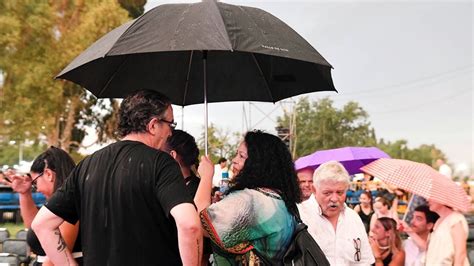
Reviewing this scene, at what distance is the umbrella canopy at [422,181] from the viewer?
5.12m

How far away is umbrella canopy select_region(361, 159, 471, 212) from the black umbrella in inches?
61.5

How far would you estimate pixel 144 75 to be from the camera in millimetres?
4453

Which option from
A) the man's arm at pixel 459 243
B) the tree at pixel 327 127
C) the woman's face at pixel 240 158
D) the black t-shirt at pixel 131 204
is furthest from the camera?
the tree at pixel 327 127

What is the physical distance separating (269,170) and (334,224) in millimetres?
1252

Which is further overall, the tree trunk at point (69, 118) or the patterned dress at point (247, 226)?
the tree trunk at point (69, 118)

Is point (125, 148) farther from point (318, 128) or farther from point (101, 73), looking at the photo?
point (318, 128)

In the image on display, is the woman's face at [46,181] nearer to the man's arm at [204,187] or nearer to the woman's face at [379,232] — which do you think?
the man's arm at [204,187]

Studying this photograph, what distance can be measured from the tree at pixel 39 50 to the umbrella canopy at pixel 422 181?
17463 mm

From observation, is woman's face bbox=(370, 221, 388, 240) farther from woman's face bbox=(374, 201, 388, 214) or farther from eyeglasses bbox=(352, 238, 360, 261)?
woman's face bbox=(374, 201, 388, 214)

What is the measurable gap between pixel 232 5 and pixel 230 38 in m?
0.45

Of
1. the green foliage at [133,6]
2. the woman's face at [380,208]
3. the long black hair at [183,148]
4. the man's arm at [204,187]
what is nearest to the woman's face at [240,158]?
the man's arm at [204,187]

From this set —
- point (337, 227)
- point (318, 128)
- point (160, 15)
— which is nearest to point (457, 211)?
point (337, 227)

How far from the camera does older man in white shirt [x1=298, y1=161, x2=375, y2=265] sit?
12.9 ft

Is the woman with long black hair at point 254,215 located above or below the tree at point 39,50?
below
